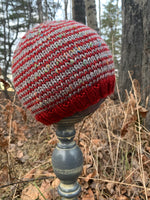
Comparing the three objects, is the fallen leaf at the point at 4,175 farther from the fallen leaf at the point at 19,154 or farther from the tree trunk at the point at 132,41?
the tree trunk at the point at 132,41

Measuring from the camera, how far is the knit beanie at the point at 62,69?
65 centimetres

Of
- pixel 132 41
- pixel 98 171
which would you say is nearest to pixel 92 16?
pixel 132 41

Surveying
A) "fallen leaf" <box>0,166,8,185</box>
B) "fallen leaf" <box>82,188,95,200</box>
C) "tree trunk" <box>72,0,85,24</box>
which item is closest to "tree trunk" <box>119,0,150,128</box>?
"tree trunk" <box>72,0,85,24</box>

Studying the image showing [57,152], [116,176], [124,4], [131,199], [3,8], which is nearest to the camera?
[57,152]

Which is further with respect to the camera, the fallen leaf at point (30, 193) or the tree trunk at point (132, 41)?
the tree trunk at point (132, 41)

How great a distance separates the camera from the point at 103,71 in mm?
694

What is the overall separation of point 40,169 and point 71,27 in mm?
1370

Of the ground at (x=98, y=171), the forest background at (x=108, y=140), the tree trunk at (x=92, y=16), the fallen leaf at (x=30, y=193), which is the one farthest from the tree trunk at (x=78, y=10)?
the fallen leaf at (x=30, y=193)

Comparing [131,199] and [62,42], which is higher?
[62,42]

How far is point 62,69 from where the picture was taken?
0.65 meters

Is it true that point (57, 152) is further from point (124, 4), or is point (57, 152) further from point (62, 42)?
point (124, 4)

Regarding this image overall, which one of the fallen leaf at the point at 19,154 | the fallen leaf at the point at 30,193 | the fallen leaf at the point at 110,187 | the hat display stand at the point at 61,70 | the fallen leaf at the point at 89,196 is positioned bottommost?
the fallen leaf at the point at 19,154

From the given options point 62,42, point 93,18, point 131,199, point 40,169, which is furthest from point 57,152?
point 93,18

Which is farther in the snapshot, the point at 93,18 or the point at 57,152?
the point at 93,18
